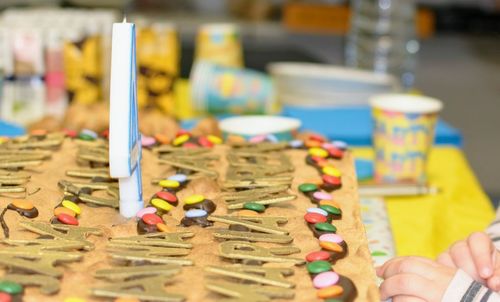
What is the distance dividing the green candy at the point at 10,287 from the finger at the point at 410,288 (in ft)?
1.11

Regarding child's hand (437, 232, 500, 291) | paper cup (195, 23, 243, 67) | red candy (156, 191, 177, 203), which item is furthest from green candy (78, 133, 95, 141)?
paper cup (195, 23, 243, 67)

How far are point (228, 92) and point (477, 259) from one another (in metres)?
0.92

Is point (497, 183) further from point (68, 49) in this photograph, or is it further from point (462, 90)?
point (68, 49)

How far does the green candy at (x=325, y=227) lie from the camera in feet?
2.32

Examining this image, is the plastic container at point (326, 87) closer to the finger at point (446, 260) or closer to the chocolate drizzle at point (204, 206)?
the finger at point (446, 260)

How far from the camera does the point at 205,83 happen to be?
68.6 inches

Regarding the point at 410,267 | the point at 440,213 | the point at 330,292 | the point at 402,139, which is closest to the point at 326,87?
the point at 402,139

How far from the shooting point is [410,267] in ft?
2.62

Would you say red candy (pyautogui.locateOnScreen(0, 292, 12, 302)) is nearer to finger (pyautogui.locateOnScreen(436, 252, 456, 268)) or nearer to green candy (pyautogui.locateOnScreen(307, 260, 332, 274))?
green candy (pyautogui.locateOnScreen(307, 260, 332, 274))

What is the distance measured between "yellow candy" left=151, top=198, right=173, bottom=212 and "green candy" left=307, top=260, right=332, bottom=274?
0.17 metres

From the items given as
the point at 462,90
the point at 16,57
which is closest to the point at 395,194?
the point at 16,57

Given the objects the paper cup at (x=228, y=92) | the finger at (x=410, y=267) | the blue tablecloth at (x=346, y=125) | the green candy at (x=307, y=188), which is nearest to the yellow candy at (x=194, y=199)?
the green candy at (x=307, y=188)

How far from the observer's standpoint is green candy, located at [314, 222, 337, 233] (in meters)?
0.71

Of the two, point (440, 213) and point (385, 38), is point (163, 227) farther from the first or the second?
point (385, 38)
